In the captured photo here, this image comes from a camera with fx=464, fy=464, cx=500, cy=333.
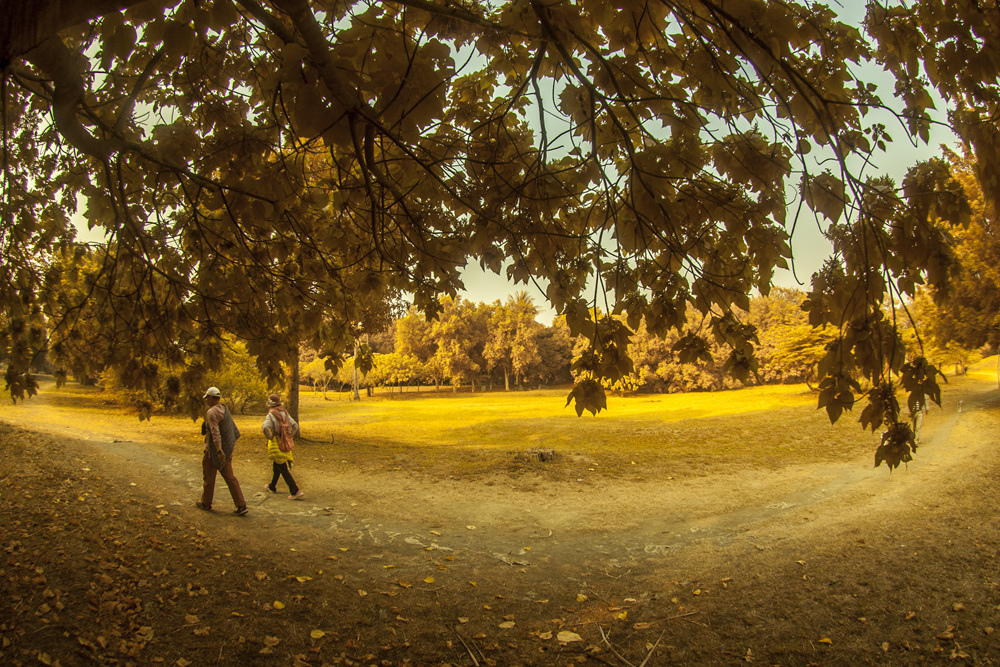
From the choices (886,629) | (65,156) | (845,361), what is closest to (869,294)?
(845,361)

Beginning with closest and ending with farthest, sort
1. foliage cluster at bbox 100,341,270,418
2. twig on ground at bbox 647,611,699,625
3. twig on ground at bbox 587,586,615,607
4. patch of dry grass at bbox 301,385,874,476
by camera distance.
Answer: twig on ground at bbox 647,611,699,625, twig on ground at bbox 587,586,615,607, patch of dry grass at bbox 301,385,874,476, foliage cluster at bbox 100,341,270,418

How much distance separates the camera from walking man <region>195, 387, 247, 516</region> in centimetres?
573

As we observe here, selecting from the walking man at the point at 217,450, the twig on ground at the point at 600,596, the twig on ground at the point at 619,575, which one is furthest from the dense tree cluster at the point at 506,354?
the twig on ground at the point at 600,596

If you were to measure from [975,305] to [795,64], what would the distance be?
14.2 metres

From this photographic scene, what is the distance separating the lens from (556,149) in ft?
9.45

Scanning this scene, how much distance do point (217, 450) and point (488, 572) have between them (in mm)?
3673

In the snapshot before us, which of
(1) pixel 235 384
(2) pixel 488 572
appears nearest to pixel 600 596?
(2) pixel 488 572

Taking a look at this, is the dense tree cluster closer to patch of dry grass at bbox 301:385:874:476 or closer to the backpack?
patch of dry grass at bbox 301:385:874:476

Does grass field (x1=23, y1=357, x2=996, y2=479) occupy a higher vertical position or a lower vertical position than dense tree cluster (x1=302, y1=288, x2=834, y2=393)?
lower

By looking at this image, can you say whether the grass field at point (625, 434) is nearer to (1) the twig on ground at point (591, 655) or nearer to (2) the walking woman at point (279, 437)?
(2) the walking woman at point (279, 437)

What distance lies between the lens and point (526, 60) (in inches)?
132

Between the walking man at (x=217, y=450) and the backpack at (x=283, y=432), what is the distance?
2.53 feet

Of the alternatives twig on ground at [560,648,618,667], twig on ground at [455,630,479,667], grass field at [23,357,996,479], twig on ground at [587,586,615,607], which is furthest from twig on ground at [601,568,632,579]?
grass field at [23,357,996,479]

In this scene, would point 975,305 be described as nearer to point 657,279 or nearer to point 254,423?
point 657,279
